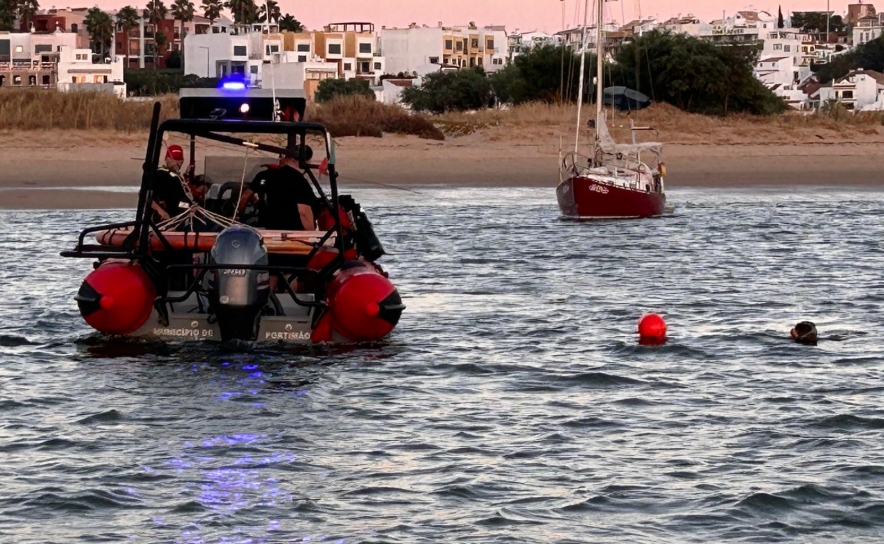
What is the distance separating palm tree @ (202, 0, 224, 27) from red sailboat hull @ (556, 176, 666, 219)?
97.2 m

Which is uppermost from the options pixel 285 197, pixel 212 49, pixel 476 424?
pixel 212 49

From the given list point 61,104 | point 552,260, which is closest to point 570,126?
point 61,104

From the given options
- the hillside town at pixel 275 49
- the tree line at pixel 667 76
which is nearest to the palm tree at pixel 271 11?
the hillside town at pixel 275 49

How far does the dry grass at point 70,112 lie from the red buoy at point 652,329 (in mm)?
25813

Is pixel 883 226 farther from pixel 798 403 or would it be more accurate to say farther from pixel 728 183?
pixel 798 403

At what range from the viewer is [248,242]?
12.4m

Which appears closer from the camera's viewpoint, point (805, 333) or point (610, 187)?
point (805, 333)

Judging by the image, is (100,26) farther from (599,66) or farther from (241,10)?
(599,66)

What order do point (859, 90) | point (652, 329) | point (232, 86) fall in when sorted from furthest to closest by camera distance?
1. point (859, 90)
2. point (232, 86)
3. point (652, 329)

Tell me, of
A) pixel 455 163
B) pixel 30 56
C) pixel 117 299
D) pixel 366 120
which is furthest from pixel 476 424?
pixel 30 56

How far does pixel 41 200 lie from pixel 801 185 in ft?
56.4

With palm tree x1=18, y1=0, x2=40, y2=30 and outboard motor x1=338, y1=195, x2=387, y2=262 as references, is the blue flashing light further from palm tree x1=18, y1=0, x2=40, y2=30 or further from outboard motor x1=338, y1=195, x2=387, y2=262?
palm tree x1=18, y1=0, x2=40, y2=30

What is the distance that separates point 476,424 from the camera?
1073cm

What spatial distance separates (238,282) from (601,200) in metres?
17.2
